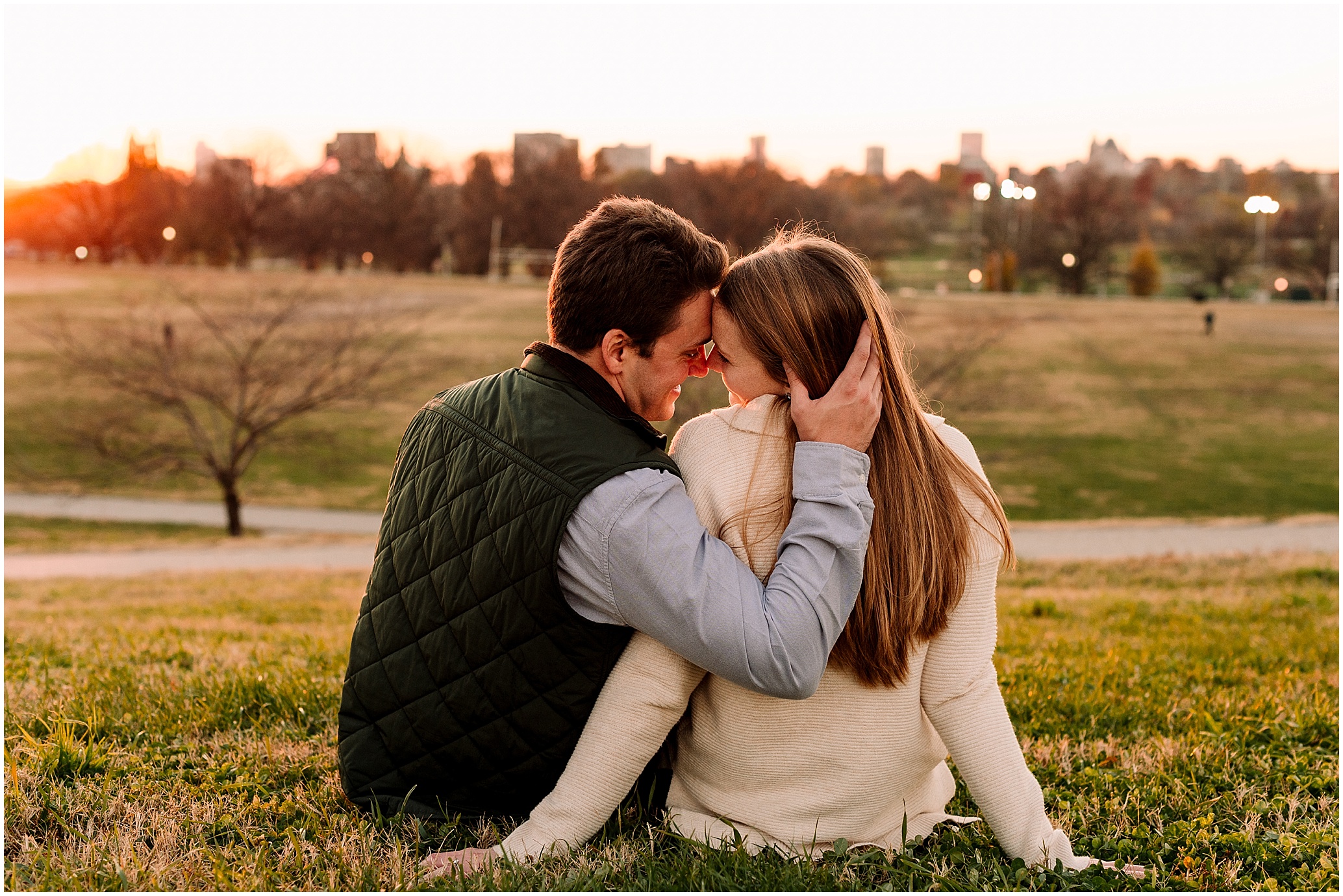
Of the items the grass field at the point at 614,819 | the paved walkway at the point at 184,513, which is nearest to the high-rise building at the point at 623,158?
the paved walkway at the point at 184,513

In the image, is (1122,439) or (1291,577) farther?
(1122,439)

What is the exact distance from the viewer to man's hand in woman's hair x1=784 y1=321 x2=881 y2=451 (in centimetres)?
226

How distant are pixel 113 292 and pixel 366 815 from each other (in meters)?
50.1

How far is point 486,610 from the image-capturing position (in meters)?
2.37

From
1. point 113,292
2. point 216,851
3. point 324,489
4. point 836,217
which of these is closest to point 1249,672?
point 216,851

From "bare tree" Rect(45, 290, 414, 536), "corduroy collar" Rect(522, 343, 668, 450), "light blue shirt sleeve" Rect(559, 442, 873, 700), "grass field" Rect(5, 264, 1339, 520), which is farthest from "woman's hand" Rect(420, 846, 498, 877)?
"bare tree" Rect(45, 290, 414, 536)

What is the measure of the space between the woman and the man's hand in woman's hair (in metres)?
0.06

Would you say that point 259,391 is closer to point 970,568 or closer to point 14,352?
point 970,568

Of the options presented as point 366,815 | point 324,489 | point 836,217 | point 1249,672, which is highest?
point 836,217

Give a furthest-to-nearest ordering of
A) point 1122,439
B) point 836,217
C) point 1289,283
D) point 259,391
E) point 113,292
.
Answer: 1. point 1289,283
2. point 113,292
3. point 836,217
4. point 1122,439
5. point 259,391

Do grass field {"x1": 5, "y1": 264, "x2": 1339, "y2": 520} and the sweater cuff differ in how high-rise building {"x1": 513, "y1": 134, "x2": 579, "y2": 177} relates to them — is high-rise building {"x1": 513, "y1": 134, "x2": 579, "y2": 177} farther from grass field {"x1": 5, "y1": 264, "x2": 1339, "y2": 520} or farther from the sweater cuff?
the sweater cuff

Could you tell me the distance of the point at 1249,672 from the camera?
4.36 meters

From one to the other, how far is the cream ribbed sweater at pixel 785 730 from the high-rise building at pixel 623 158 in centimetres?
4629

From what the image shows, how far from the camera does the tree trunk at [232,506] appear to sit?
1888 cm
